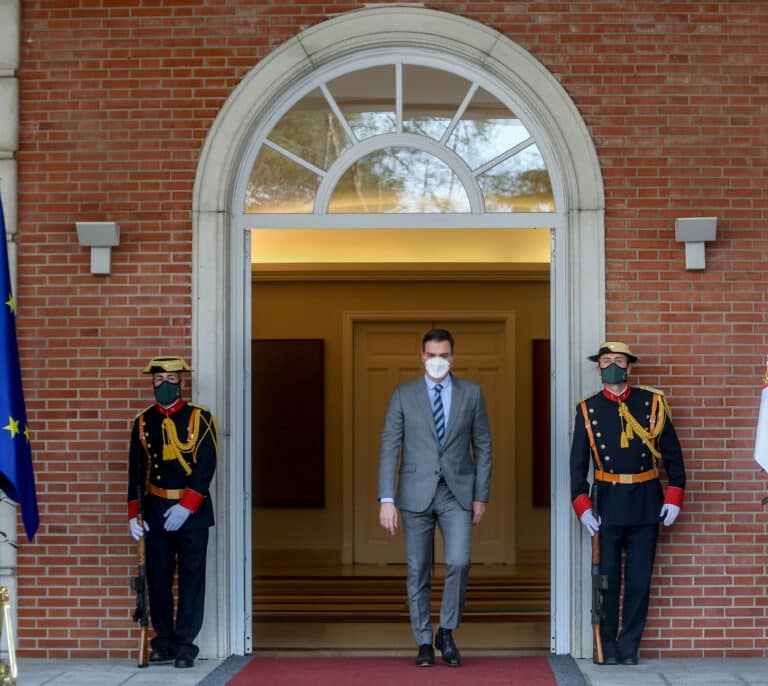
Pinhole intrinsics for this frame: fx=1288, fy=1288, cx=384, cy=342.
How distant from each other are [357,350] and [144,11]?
4.64m

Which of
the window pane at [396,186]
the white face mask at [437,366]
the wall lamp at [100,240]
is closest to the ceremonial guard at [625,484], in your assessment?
the white face mask at [437,366]

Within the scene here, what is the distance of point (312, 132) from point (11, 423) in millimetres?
2513

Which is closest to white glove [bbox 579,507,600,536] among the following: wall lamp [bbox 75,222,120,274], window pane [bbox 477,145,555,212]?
window pane [bbox 477,145,555,212]

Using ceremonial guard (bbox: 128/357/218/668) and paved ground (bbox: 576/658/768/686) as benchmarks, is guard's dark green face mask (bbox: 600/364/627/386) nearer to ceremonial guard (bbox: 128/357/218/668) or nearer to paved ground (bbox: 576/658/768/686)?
paved ground (bbox: 576/658/768/686)

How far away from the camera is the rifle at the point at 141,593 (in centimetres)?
638

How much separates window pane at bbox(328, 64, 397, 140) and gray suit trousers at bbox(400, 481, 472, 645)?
2001 mm

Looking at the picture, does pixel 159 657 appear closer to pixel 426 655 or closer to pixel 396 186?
pixel 426 655

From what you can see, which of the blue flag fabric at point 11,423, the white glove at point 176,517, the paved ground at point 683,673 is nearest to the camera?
the blue flag fabric at point 11,423

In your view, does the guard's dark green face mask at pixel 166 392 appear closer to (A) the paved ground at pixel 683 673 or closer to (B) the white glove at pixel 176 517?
(B) the white glove at pixel 176 517

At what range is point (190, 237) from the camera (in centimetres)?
685

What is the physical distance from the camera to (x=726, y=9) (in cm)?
686

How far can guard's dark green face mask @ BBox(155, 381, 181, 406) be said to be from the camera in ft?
21.0

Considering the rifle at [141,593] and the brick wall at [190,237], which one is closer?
the rifle at [141,593]

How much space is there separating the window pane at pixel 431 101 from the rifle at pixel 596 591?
212cm
